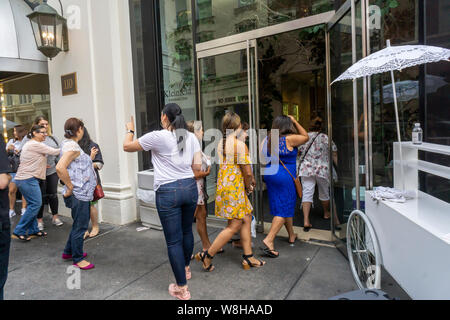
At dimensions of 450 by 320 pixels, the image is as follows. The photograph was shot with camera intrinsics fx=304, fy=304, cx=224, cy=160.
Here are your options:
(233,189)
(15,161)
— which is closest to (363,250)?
(233,189)

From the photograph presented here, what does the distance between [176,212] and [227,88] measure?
9.62 ft

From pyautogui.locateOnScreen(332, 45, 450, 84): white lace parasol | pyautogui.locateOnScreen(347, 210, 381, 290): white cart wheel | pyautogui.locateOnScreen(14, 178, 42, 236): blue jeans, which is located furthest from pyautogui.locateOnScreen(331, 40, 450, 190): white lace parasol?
pyautogui.locateOnScreen(14, 178, 42, 236): blue jeans

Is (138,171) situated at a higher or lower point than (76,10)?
lower

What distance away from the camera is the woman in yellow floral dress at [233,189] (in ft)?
10.9

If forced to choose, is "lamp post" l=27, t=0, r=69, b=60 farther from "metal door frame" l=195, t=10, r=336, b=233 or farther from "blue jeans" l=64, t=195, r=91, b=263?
"blue jeans" l=64, t=195, r=91, b=263

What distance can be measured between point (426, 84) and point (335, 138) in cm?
114

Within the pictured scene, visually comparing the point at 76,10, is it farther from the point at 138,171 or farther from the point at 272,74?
the point at 272,74

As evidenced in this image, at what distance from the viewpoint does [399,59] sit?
7.84 feet

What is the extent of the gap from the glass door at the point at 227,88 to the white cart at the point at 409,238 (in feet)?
6.26

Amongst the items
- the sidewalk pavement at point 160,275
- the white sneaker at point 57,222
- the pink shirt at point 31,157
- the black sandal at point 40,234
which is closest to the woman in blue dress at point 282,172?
the sidewalk pavement at point 160,275

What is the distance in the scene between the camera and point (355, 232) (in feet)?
10.0

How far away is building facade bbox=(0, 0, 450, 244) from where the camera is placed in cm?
333

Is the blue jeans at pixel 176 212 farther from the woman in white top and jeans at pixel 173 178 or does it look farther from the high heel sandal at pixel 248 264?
the high heel sandal at pixel 248 264

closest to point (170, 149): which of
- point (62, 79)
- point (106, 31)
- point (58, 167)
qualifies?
point (58, 167)
